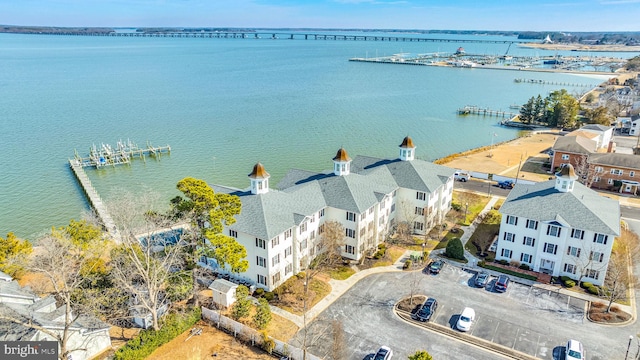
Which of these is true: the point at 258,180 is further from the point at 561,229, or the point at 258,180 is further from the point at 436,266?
the point at 561,229

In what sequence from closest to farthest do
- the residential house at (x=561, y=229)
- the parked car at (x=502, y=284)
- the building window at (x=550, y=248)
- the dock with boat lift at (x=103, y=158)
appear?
the parked car at (x=502, y=284), the residential house at (x=561, y=229), the building window at (x=550, y=248), the dock with boat lift at (x=103, y=158)

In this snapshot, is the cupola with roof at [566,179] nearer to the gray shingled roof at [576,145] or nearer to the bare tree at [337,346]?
the bare tree at [337,346]

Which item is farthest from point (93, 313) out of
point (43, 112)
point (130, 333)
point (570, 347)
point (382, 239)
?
point (43, 112)

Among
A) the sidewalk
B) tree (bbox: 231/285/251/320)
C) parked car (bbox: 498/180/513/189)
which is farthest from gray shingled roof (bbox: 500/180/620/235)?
tree (bbox: 231/285/251/320)

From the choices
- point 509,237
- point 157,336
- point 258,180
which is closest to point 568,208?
point 509,237

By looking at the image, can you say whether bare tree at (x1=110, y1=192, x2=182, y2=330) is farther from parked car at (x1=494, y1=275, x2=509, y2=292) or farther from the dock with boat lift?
parked car at (x1=494, y1=275, x2=509, y2=292)

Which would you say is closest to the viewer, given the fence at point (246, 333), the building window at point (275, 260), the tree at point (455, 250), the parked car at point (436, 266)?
the fence at point (246, 333)

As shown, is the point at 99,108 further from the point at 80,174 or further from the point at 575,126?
the point at 575,126

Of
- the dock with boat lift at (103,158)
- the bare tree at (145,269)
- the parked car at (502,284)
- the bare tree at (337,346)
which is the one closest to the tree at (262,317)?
the bare tree at (337,346)
